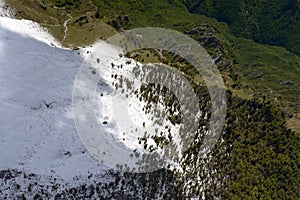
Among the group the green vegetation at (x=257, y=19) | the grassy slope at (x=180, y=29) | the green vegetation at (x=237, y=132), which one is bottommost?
the green vegetation at (x=237, y=132)

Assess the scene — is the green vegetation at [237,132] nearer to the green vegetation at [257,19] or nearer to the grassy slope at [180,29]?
the grassy slope at [180,29]

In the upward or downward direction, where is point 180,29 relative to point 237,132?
upward

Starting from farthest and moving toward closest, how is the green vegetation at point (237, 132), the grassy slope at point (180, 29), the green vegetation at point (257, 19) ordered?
the green vegetation at point (257, 19)
the grassy slope at point (180, 29)
the green vegetation at point (237, 132)

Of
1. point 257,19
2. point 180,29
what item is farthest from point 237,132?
point 257,19

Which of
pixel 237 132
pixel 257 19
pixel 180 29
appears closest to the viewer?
pixel 237 132

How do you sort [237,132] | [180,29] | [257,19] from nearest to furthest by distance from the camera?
[237,132]
[180,29]
[257,19]

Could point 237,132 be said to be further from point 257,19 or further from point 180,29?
point 257,19

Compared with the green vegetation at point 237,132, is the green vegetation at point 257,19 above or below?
above

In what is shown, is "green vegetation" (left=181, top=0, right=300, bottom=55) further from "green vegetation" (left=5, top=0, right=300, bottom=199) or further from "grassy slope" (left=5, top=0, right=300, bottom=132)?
"green vegetation" (left=5, top=0, right=300, bottom=199)

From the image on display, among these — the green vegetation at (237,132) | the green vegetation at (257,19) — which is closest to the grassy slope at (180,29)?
the green vegetation at (237,132)

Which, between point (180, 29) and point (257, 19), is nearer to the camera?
point (180, 29)

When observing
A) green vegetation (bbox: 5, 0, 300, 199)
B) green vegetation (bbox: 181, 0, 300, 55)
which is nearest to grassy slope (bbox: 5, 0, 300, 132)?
green vegetation (bbox: 5, 0, 300, 199)
